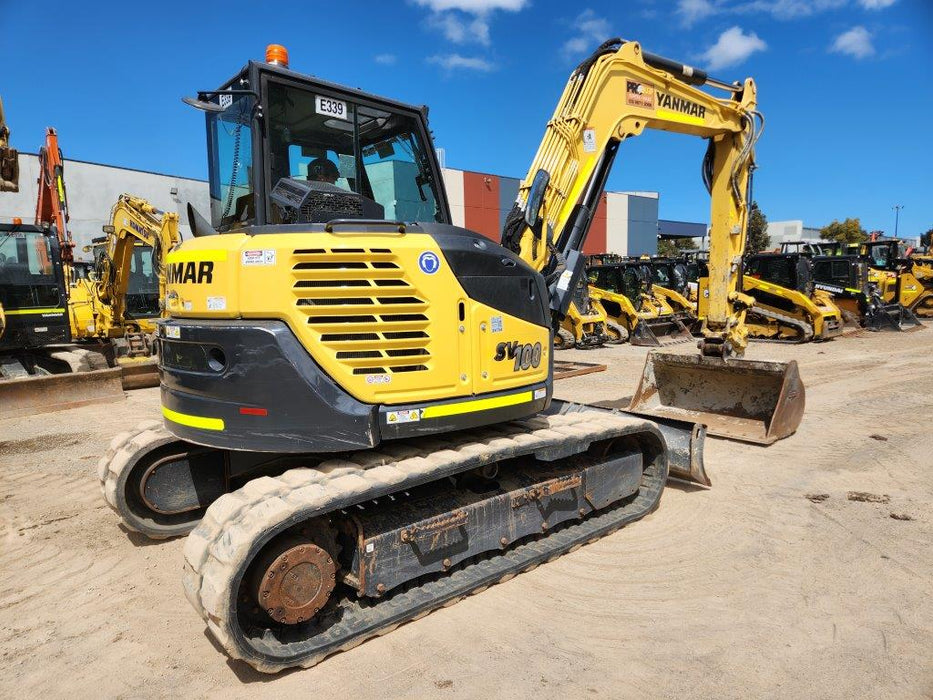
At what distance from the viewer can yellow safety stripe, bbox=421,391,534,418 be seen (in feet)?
10.5

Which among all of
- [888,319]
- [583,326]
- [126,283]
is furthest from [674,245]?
[126,283]

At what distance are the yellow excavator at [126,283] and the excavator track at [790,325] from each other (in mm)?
12842

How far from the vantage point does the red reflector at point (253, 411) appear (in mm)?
2969

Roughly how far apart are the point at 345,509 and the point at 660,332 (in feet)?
43.4

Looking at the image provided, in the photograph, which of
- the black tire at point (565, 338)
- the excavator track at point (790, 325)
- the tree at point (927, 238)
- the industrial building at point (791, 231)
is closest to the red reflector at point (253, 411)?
the black tire at point (565, 338)

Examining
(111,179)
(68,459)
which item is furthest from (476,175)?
(68,459)

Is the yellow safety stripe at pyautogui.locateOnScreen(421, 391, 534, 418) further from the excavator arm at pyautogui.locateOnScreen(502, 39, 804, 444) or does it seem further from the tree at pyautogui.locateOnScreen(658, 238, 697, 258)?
the tree at pyautogui.locateOnScreen(658, 238, 697, 258)

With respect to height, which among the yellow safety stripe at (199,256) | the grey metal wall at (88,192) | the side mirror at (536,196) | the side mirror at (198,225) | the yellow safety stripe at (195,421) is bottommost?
the yellow safety stripe at (195,421)

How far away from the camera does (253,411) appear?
9.78ft

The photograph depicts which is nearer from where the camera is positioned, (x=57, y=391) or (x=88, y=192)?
(x=57, y=391)

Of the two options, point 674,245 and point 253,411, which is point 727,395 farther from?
point 674,245

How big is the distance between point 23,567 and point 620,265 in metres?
14.5

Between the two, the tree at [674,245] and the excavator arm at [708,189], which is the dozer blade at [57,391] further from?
the tree at [674,245]

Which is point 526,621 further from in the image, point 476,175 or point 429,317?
point 476,175
